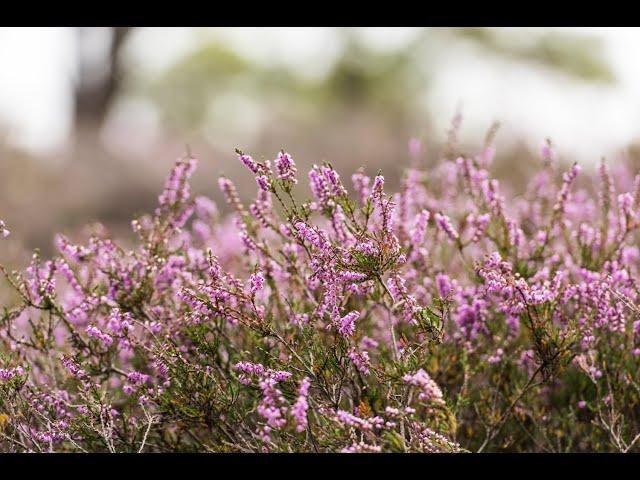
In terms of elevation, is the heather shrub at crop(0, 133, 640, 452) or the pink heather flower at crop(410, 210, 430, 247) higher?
the pink heather flower at crop(410, 210, 430, 247)

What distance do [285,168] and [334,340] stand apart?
30.6 inches

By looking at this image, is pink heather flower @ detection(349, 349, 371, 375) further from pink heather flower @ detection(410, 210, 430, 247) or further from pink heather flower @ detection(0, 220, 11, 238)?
pink heather flower @ detection(0, 220, 11, 238)

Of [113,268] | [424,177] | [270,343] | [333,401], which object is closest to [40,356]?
[113,268]

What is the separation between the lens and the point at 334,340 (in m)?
3.12

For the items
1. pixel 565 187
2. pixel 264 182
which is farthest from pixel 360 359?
pixel 565 187

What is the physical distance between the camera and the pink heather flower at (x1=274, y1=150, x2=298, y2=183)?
2967 mm

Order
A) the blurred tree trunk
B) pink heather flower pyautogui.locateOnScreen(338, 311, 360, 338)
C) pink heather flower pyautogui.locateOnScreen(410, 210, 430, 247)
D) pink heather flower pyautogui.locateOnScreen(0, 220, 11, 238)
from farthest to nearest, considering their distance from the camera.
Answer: the blurred tree trunk
pink heather flower pyautogui.locateOnScreen(410, 210, 430, 247)
pink heather flower pyautogui.locateOnScreen(0, 220, 11, 238)
pink heather flower pyautogui.locateOnScreen(338, 311, 360, 338)

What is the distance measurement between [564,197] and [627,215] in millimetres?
358

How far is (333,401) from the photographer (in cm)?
298

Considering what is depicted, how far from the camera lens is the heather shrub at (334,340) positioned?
296 centimetres

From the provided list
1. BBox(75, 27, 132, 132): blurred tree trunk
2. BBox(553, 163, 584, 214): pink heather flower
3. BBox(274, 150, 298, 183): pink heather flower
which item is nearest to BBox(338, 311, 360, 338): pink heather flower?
BBox(274, 150, 298, 183): pink heather flower

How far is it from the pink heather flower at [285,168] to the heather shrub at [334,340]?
12mm

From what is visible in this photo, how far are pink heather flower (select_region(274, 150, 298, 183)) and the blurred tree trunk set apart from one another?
20.0 meters

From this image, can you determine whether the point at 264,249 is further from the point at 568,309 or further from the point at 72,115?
the point at 72,115
